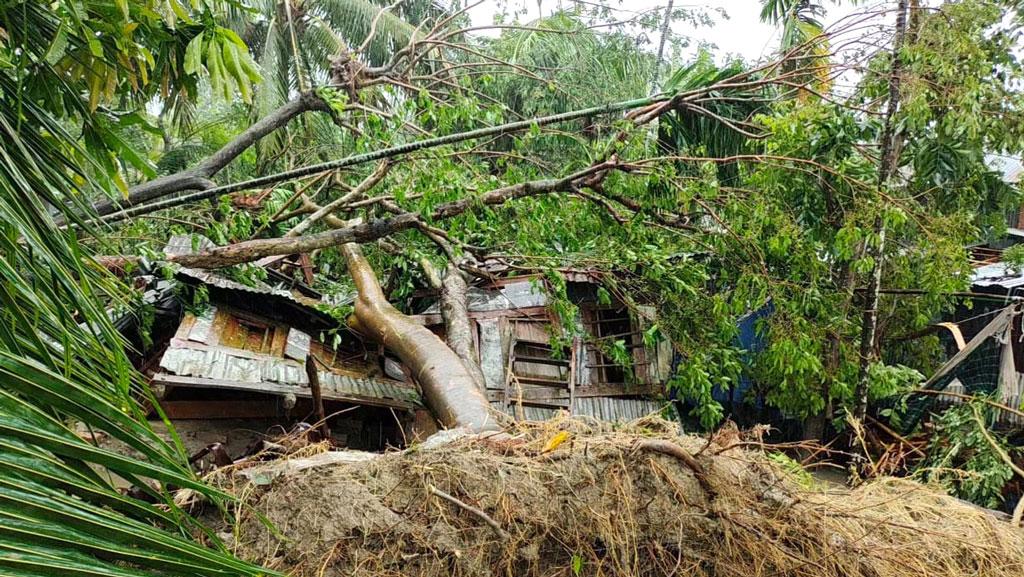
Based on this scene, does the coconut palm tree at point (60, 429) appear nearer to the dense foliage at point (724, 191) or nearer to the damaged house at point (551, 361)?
the dense foliage at point (724, 191)

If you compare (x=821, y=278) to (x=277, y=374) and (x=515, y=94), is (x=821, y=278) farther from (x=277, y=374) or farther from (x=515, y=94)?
(x=515, y=94)

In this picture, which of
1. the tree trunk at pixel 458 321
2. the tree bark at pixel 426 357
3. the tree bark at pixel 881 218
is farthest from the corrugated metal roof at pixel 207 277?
the tree bark at pixel 881 218

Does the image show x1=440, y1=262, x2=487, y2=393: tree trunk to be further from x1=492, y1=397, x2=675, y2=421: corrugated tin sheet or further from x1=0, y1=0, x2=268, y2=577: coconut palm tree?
x1=0, y1=0, x2=268, y2=577: coconut palm tree

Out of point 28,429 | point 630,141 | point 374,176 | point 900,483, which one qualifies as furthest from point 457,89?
point 28,429

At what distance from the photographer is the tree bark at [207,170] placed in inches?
A: 183

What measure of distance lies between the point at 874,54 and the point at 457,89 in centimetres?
385

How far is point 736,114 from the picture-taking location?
700 centimetres

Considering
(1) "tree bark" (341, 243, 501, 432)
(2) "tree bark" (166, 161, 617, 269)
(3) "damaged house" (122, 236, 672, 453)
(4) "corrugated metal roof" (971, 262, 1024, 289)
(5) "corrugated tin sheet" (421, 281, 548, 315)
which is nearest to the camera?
(2) "tree bark" (166, 161, 617, 269)

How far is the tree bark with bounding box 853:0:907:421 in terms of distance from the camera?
6.43 metres

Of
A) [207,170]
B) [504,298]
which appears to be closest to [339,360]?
[504,298]

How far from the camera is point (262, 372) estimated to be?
7570 mm

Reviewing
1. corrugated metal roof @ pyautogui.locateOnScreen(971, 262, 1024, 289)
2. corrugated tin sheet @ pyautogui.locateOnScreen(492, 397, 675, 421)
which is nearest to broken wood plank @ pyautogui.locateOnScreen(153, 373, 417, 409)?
corrugated tin sheet @ pyautogui.locateOnScreen(492, 397, 675, 421)

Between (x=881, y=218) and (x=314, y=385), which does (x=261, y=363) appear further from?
(x=881, y=218)

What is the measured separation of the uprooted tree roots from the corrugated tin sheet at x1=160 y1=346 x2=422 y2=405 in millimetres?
3516
